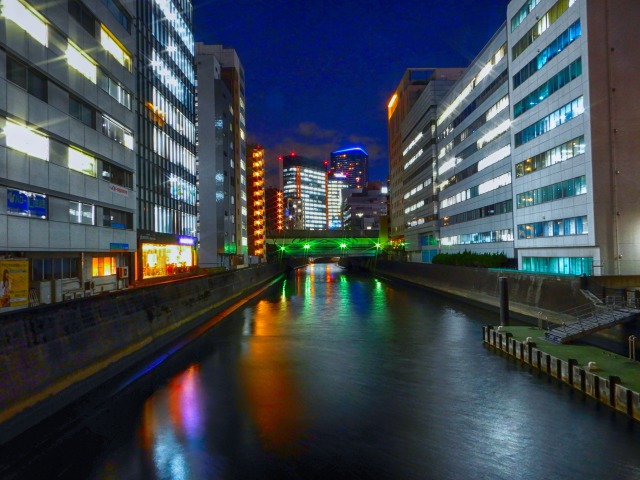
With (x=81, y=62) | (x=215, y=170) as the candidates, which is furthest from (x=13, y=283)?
(x=215, y=170)

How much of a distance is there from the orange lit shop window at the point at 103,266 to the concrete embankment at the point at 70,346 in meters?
19.2

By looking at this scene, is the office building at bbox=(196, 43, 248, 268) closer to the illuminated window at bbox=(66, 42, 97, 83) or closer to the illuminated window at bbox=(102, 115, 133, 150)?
the illuminated window at bbox=(102, 115, 133, 150)

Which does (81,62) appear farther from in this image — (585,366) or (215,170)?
(215,170)

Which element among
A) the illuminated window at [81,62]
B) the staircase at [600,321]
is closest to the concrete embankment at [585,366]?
the staircase at [600,321]

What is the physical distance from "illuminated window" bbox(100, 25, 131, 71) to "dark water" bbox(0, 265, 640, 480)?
32.3m

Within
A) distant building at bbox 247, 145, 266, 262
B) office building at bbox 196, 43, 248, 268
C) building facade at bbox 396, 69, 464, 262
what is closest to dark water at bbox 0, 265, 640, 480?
office building at bbox 196, 43, 248, 268

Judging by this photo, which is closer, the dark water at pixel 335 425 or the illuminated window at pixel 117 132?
the dark water at pixel 335 425

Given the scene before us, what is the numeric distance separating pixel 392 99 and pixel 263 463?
145232 mm

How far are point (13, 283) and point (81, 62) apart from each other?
23.4 meters

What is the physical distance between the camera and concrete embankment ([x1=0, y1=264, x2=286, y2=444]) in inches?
513

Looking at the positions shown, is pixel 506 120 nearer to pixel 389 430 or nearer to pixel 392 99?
pixel 389 430

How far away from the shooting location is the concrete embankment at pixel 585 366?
50.3 feet

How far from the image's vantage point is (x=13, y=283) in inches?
890

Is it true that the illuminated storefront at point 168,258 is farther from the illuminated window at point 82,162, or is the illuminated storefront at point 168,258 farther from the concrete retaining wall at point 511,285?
the concrete retaining wall at point 511,285
